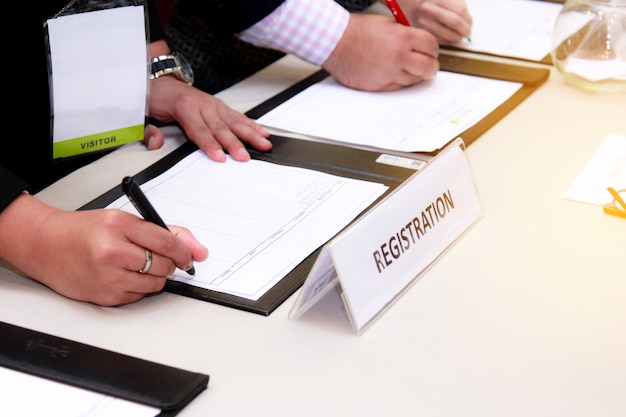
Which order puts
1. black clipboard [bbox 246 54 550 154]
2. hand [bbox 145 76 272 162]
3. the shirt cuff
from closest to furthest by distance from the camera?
hand [bbox 145 76 272 162] → black clipboard [bbox 246 54 550 154] → the shirt cuff

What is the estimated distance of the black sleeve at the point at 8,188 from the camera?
0.95 meters

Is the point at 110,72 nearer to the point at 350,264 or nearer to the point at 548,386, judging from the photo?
the point at 350,264

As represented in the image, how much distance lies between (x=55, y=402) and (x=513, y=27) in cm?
123

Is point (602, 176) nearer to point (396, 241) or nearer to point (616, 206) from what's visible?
point (616, 206)

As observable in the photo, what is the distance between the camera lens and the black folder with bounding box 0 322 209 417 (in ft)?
2.47

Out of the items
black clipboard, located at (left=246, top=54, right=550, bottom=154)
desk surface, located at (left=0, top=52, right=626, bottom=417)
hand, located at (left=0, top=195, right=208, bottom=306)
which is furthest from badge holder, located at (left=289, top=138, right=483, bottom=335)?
black clipboard, located at (left=246, top=54, right=550, bottom=154)

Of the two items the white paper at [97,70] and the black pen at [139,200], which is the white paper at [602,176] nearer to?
the black pen at [139,200]

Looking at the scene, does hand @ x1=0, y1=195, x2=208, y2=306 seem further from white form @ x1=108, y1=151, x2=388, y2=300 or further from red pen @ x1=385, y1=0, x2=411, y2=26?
red pen @ x1=385, y1=0, x2=411, y2=26

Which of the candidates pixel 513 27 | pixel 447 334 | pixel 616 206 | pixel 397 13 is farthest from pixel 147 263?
pixel 513 27

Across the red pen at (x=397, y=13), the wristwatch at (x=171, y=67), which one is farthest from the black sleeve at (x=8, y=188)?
the red pen at (x=397, y=13)

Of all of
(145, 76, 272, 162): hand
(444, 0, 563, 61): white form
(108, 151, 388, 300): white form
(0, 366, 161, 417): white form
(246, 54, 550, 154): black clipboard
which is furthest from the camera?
(444, 0, 563, 61): white form

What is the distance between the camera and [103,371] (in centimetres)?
78

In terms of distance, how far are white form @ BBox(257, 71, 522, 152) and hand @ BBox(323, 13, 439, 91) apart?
0.02 m

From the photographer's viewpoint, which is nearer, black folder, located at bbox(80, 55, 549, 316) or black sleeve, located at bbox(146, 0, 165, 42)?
black folder, located at bbox(80, 55, 549, 316)
